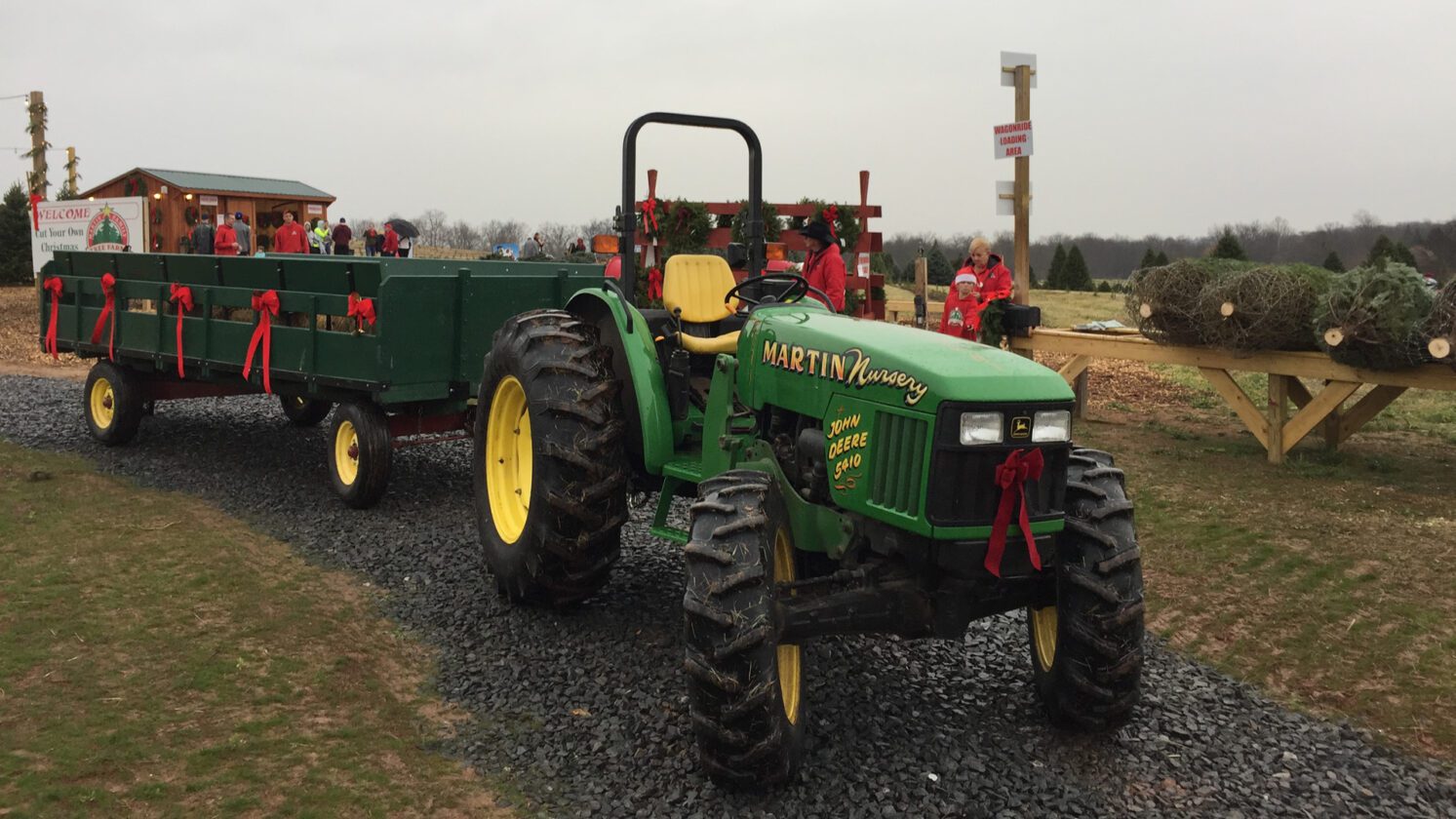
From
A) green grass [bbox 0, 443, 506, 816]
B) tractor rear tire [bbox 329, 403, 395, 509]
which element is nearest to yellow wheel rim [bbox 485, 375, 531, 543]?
green grass [bbox 0, 443, 506, 816]

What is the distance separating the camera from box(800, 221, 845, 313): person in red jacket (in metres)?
8.01

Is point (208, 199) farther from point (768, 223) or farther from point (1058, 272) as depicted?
point (1058, 272)

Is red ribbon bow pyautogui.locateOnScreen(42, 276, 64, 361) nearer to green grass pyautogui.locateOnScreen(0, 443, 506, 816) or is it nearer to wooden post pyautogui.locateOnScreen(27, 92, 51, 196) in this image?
green grass pyautogui.locateOnScreen(0, 443, 506, 816)

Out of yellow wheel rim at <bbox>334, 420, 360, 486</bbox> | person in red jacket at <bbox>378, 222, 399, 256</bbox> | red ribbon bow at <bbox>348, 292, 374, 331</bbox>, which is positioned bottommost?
yellow wheel rim at <bbox>334, 420, 360, 486</bbox>

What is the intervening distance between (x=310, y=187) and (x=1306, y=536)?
2721cm

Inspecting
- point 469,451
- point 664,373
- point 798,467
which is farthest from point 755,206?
point 469,451

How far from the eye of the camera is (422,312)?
7297 millimetres

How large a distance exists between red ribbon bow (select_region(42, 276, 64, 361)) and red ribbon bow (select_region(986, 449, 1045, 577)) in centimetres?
922

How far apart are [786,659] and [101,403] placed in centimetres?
808

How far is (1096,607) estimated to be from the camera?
3.97m

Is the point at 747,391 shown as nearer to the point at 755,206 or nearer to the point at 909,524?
the point at 909,524

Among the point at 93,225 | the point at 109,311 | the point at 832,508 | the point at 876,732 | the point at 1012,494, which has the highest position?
the point at 93,225

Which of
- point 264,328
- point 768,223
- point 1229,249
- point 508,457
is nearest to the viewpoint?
point 508,457

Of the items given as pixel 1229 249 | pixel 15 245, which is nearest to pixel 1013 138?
pixel 1229 249
